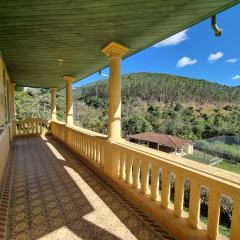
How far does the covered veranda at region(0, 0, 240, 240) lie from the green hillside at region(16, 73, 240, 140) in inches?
1380

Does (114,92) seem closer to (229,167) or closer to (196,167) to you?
(196,167)

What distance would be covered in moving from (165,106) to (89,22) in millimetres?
61734

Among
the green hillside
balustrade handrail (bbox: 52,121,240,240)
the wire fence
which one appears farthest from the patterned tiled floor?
the green hillside

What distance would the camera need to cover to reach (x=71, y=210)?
2.79 metres

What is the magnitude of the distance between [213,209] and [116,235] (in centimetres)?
113

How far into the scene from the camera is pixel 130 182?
3.37 meters

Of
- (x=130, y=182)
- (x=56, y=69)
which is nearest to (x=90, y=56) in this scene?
(x=56, y=69)

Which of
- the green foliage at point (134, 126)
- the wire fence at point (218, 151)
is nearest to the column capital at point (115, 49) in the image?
the wire fence at point (218, 151)

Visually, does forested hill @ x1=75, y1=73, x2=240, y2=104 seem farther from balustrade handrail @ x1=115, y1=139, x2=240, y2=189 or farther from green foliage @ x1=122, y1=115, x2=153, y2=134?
balustrade handrail @ x1=115, y1=139, x2=240, y2=189

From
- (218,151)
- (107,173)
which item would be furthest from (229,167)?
Result: (107,173)

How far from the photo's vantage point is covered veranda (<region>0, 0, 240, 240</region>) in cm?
221

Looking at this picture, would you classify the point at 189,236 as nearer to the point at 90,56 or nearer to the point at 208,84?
the point at 90,56

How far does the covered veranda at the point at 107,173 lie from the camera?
7.26 feet

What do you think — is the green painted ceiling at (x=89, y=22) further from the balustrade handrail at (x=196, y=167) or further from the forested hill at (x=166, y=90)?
the forested hill at (x=166, y=90)
